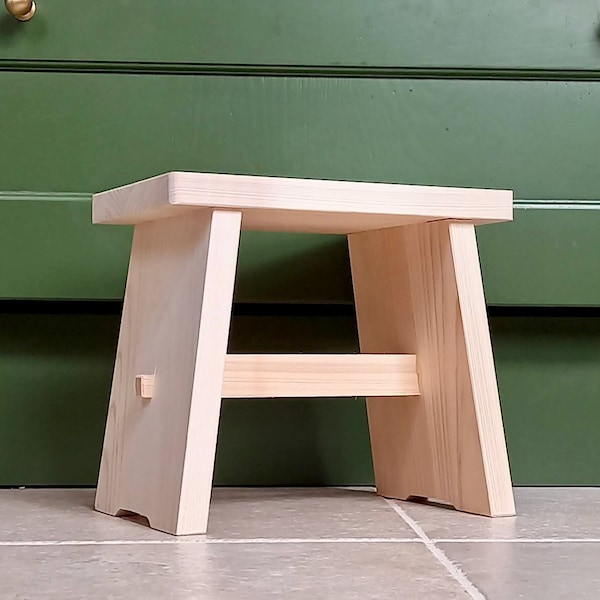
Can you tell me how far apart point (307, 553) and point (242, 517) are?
0.57ft

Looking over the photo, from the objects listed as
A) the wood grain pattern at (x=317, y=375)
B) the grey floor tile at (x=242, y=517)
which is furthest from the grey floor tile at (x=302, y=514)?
the wood grain pattern at (x=317, y=375)

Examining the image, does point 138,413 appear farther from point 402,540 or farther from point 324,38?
point 324,38

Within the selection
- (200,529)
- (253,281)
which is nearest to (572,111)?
(253,281)

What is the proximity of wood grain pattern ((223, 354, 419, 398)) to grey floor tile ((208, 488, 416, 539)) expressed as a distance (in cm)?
12

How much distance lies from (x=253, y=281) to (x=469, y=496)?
13.8 inches

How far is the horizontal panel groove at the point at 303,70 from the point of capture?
1.09 metres

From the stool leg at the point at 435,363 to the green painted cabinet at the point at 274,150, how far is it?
0.07 m

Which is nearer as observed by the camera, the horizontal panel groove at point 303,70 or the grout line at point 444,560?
the grout line at point 444,560

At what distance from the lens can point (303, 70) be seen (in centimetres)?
111

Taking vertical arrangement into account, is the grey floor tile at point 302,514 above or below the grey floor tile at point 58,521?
above

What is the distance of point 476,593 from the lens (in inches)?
24.7

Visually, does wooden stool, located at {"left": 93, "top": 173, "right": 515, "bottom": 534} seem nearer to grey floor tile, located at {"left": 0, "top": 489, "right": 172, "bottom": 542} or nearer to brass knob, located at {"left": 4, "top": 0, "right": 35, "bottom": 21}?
grey floor tile, located at {"left": 0, "top": 489, "right": 172, "bottom": 542}

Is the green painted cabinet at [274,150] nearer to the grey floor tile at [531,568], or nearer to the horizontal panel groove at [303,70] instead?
the horizontal panel groove at [303,70]

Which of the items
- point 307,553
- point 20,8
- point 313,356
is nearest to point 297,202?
point 313,356
